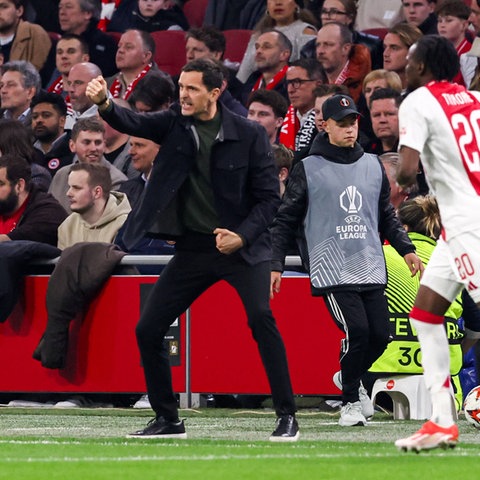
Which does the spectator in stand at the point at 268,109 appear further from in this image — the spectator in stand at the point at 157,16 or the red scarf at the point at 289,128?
the spectator in stand at the point at 157,16

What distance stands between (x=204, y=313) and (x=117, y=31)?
777cm

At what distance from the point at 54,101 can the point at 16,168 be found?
287cm

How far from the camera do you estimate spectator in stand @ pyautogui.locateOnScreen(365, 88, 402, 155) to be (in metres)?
14.2

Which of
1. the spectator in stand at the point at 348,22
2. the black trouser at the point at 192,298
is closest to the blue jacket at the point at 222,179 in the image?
the black trouser at the point at 192,298

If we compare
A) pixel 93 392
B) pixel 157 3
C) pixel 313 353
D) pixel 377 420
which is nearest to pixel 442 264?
pixel 377 420

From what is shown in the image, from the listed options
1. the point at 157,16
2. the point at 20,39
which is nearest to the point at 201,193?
the point at 157,16

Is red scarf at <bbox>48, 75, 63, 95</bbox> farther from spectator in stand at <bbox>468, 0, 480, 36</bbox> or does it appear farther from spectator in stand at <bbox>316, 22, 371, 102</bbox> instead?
spectator in stand at <bbox>468, 0, 480, 36</bbox>

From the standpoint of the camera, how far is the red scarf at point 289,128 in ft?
49.6

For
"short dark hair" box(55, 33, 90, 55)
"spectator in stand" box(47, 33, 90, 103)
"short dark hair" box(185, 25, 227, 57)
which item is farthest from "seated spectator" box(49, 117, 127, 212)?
"short dark hair" box(55, 33, 90, 55)

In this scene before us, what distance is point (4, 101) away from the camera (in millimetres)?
17141

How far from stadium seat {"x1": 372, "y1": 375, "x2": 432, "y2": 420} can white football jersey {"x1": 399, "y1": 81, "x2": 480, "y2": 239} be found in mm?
3883

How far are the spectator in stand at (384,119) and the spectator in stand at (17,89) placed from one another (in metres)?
4.52

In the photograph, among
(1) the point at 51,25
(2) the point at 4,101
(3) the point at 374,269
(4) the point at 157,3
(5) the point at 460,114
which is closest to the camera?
(5) the point at 460,114

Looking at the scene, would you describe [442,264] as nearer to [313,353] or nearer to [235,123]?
[235,123]
